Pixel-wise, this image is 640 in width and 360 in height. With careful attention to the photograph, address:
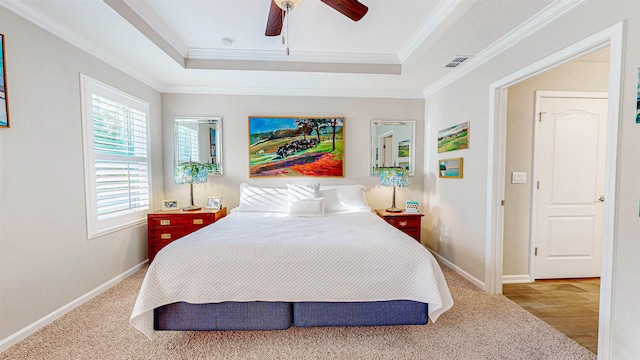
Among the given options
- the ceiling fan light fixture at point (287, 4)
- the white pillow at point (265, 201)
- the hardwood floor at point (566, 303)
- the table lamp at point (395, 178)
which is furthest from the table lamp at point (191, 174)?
the hardwood floor at point (566, 303)

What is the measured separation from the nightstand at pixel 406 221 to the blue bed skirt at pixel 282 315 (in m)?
1.54

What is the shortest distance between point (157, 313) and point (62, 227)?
1.27m

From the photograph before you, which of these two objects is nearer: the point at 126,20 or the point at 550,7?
the point at 550,7

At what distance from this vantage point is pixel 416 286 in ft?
5.83

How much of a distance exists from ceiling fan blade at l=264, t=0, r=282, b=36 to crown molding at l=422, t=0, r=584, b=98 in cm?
195

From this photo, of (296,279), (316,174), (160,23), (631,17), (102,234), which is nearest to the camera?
(631,17)

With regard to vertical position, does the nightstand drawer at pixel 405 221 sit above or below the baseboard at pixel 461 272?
above

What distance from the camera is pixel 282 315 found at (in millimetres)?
1803

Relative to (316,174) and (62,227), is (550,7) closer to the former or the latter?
(316,174)

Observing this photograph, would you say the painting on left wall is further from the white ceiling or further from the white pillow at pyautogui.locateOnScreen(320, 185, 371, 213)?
the white pillow at pyautogui.locateOnScreen(320, 185, 371, 213)

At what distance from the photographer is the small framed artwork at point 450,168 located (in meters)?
3.01

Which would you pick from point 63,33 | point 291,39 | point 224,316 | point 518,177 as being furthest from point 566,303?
point 63,33

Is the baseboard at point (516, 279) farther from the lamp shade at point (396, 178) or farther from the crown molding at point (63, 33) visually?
the crown molding at point (63, 33)

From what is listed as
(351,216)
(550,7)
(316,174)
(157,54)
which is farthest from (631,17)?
(157,54)
